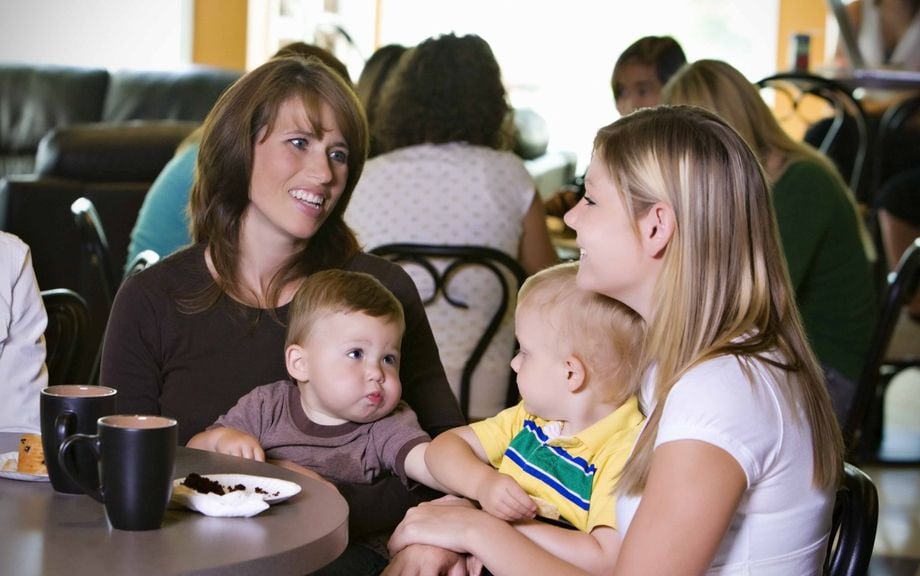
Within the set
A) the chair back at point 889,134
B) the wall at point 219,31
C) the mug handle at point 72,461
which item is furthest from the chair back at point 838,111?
the wall at point 219,31

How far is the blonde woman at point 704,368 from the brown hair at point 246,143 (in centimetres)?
58

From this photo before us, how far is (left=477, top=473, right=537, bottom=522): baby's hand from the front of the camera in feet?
4.91

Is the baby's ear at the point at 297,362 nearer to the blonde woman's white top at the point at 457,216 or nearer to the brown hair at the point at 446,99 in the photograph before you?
the blonde woman's white top at the point at 457,216

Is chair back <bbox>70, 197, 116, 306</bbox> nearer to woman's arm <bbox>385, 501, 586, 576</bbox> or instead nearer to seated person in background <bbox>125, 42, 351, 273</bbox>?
seated person in background <bbox>125, 42, 351, 273</bbox>

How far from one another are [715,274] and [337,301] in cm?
56

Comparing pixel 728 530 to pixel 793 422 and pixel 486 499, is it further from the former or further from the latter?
pixel 486 499

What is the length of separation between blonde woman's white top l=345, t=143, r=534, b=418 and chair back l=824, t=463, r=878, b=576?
1.82 m

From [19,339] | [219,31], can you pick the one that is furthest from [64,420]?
[219,31]

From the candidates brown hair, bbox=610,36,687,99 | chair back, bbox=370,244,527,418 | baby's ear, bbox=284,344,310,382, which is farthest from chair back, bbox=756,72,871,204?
baby's ear, bbox=284,344,310,382

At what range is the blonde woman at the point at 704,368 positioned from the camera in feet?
4.11

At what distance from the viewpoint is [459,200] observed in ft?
10.6

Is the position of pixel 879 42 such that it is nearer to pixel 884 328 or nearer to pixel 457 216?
pixel 884 328

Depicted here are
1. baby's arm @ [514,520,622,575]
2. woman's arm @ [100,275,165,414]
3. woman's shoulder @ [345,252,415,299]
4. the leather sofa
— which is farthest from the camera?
the leather sofa

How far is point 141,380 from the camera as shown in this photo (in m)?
1.84
